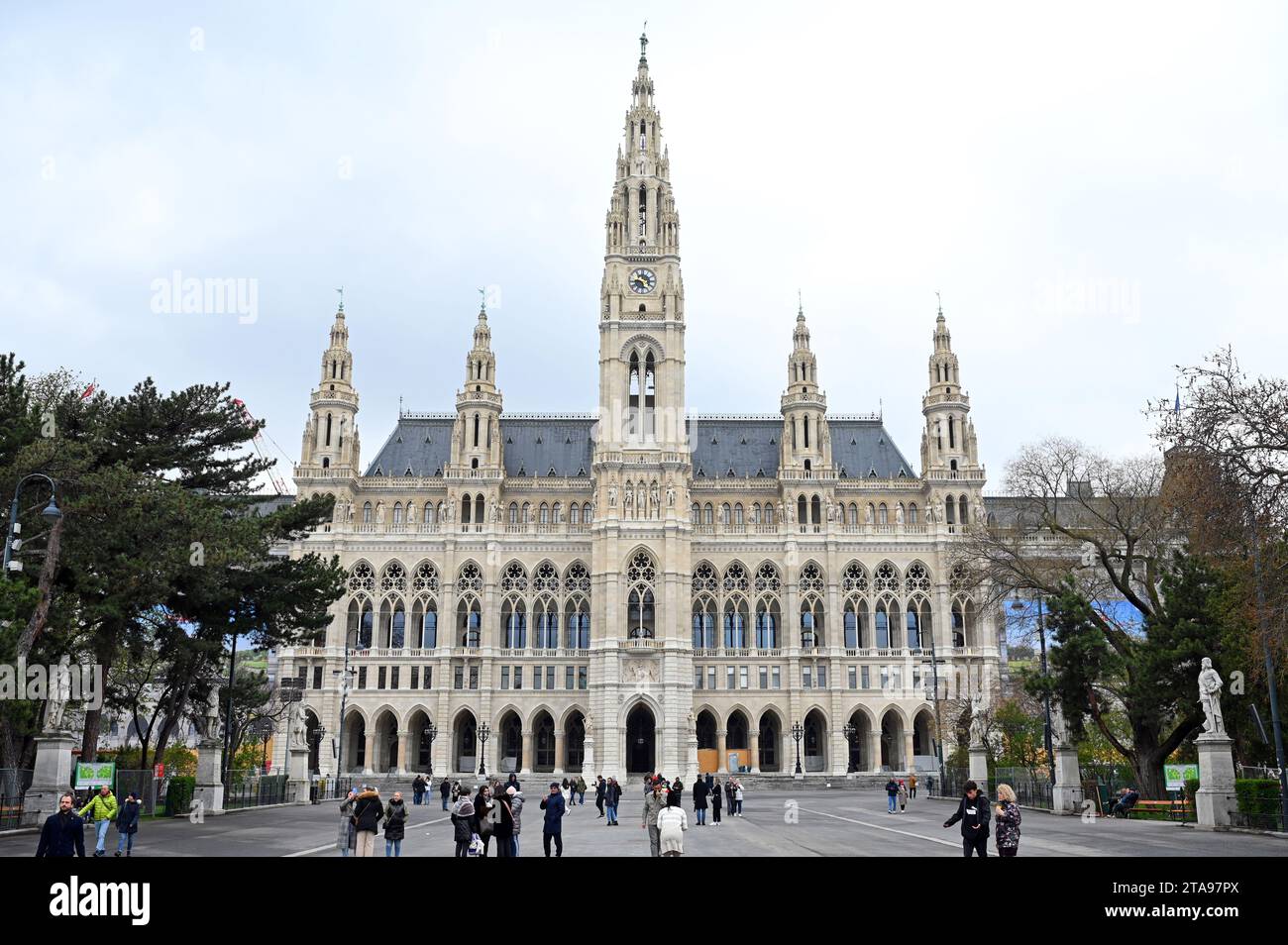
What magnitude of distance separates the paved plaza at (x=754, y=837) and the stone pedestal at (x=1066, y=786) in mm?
895

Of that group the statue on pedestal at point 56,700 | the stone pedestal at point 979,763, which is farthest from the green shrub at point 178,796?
the stone pedestal at point 979,763

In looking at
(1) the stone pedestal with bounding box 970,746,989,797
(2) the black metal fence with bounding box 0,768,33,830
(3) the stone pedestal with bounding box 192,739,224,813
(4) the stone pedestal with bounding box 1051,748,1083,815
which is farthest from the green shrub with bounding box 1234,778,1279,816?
(3) the stone pedestal with bounding box 192,739,224,813

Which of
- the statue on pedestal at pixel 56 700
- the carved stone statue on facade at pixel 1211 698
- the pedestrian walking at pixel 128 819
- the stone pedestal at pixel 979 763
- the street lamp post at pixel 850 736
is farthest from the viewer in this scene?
the street lamp post at pixel 850 736

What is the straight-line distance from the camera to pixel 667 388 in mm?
80938

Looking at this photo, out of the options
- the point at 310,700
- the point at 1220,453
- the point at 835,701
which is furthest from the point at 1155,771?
Result: the point at 310,700

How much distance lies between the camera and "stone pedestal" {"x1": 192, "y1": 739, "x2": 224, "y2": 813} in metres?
41.1

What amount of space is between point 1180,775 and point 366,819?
2839 cm

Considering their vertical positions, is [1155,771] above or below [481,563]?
below

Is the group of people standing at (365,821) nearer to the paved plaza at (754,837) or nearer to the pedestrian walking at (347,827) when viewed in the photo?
the pedestrian walking at (347,827)

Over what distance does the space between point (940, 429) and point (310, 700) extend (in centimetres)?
4955

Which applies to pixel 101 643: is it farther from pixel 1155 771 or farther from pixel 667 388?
pixel 667 388

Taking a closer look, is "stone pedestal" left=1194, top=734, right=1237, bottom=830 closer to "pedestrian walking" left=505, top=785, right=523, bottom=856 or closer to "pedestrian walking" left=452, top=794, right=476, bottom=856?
"pedestrian walking" left=505, top=785, right=523, bottom=856

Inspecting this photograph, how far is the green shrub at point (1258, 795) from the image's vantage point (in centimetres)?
3017
